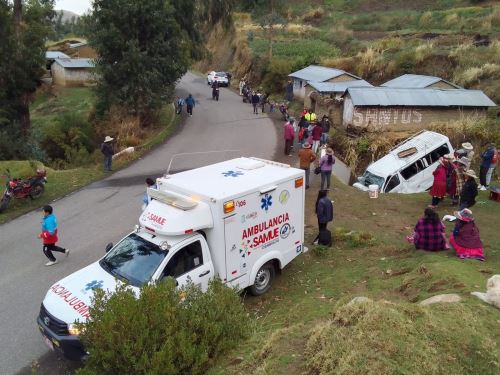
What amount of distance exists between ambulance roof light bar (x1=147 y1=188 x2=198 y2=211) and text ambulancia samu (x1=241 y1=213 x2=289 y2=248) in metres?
1.26

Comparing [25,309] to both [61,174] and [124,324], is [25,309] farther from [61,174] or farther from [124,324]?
[61,174]

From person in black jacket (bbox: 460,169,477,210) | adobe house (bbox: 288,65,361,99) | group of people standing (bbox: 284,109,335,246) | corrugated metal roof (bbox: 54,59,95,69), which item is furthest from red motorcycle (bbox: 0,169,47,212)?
corrugated metal roof (bbox: 54,59,95,69)

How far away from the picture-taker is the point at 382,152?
2138 centimetres

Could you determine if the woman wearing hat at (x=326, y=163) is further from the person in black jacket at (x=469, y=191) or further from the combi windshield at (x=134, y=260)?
the combi windshield at (x=134, y=260)

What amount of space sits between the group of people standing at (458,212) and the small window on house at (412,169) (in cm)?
263

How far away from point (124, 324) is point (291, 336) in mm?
2322

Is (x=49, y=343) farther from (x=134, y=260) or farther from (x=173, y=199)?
(x=173, y=199)

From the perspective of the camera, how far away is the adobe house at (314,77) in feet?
97.7

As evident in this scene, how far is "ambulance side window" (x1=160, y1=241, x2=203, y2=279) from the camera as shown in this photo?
328 inches

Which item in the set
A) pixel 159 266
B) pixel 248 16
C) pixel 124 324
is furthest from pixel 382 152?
pixel 248 16

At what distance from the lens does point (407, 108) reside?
22797 millimetres

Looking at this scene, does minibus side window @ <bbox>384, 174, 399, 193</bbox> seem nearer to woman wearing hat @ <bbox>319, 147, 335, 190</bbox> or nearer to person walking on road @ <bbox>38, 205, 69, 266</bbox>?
woman wearing hat @ <bbox>319, 147, 335, 190</bbox>

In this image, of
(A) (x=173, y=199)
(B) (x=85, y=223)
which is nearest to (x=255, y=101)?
(B) (x=85, y=223)

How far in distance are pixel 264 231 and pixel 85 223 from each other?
7073 mm
